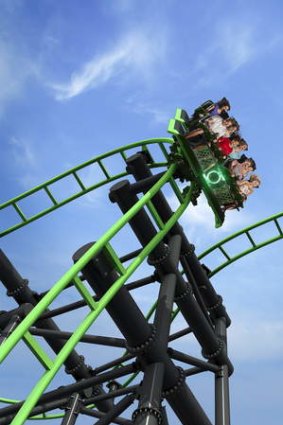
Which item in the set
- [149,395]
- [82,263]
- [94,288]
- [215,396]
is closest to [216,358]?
[215,396]

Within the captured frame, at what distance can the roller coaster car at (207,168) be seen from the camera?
6.64 metres

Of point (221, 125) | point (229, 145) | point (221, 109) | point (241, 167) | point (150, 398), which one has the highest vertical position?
point (221, 109)

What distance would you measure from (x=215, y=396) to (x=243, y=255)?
2.94 m

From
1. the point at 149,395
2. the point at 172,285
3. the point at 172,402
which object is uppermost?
the point at 172,285

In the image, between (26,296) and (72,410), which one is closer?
(72,410)

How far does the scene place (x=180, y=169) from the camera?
6855mm

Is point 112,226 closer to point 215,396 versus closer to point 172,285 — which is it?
point 172,285

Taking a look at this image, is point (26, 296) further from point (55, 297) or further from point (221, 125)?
point (221, 125)

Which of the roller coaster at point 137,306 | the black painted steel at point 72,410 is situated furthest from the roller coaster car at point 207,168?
the black painted steel at point 72,410

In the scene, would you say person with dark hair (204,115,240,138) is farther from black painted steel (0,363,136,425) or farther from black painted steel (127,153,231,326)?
black painted steel (0,363,136,425)

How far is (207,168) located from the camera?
6.68 meters

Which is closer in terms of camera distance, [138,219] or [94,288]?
[94,288]

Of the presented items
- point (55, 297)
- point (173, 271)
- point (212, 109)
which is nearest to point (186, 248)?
point (173, 271)

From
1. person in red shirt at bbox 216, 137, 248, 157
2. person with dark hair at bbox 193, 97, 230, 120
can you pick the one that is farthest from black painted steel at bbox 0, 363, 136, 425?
person with dark hair at bbox 193, 97, 230, 120
